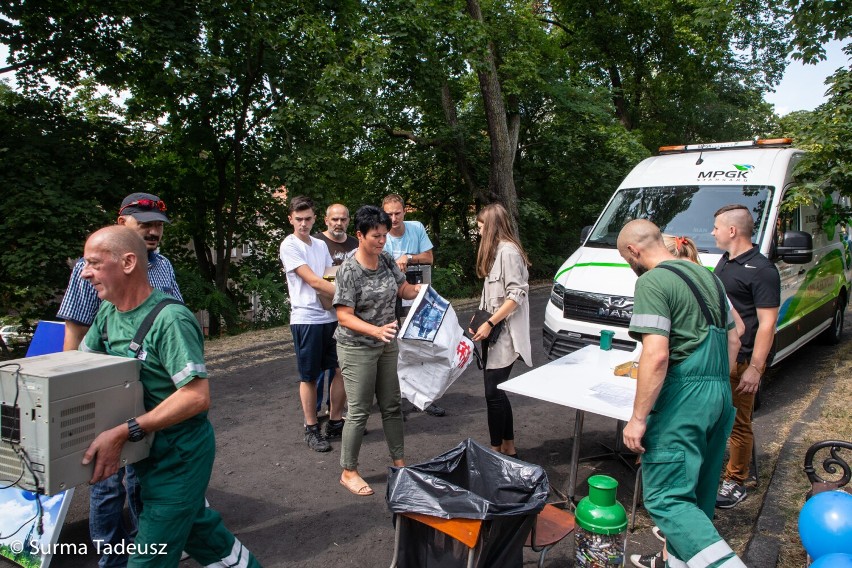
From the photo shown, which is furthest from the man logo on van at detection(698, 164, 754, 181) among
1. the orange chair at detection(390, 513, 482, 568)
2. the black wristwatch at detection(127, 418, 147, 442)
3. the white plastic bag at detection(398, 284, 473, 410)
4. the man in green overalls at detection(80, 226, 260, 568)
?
the black wristwatch at detection(127, 418, 147, 442)

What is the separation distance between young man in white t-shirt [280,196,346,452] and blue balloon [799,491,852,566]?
10.7ft

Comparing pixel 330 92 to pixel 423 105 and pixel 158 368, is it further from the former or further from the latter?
pixel 158 368

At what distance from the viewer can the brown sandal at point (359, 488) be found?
3.98 meters

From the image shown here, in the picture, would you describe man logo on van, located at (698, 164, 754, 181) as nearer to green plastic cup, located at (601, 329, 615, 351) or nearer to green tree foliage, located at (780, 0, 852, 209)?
green tree foliage, located at (780, 0, 852, 209)

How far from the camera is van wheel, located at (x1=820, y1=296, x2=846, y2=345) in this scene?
820cm

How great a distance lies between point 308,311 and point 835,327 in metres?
7.67

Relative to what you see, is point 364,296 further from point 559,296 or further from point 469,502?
point 559,296

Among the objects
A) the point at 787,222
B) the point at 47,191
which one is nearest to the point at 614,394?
the point at 787,222

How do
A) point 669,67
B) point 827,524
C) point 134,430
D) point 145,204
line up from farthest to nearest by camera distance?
point 669,67
point 145,204
point 827,524
point 134,430

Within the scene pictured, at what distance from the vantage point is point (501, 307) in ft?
13.6

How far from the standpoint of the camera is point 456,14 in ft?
42.0

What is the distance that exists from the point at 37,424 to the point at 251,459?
2775mm

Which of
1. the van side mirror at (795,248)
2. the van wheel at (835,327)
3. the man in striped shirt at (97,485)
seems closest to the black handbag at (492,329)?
the man in striped shirt at (97,485)

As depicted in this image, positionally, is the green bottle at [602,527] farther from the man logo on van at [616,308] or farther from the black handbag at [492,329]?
the man logo on van at [616,308]
